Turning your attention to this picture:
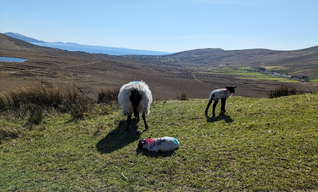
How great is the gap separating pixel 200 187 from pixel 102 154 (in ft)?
11.1

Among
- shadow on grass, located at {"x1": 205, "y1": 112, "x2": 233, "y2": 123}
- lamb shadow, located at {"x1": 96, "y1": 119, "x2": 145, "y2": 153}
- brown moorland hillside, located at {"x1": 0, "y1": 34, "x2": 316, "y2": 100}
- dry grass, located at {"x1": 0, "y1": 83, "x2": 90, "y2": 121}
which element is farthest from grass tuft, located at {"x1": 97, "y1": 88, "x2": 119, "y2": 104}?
brown moorland hillside, located at {"x1": 0, "y1": 34, "x2": 316, "y2": 100}

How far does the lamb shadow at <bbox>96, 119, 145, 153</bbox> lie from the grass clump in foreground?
0.04 meters

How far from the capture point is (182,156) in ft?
17.2

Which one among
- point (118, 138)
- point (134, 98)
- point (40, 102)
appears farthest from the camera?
point (40, 102)

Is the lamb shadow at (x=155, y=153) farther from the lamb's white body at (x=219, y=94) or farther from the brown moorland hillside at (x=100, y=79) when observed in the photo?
the brown moorland hillside at (x=100, y=79)

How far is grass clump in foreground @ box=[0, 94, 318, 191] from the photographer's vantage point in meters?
4.16

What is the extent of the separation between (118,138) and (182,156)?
9.57 ft

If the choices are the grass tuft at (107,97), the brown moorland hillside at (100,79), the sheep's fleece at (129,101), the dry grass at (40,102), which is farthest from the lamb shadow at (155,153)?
the brown moorland hillside at (100,79)

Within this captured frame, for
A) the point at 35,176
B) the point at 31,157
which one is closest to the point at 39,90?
the point at 31,157

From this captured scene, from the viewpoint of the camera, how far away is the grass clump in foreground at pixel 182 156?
416 centimetres

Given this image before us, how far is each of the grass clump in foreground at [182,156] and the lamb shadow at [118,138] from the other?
0.13 ft

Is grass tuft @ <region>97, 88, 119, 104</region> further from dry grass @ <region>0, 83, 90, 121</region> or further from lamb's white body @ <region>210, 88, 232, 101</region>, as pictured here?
lamb's white body @ <region>210, 88, 232, 101</region>

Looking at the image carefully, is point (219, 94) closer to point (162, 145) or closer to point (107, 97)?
point (162, 145)

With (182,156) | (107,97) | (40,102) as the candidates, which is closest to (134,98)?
(182,156)
